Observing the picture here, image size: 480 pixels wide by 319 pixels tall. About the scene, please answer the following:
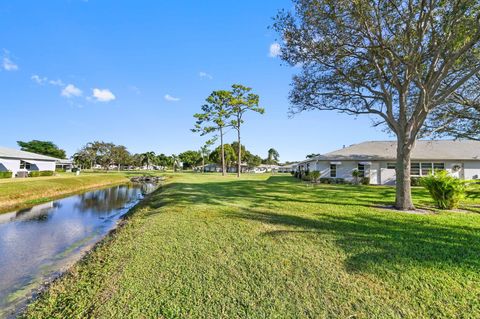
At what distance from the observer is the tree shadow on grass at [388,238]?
4.23 metres

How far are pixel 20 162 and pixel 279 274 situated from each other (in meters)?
36.6

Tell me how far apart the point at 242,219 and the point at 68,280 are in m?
4.46

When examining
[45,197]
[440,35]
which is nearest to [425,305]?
[440,35]

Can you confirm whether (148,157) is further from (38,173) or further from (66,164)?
(38,173)

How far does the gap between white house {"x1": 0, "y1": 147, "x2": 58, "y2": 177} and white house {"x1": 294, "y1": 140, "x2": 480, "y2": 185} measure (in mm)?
33475

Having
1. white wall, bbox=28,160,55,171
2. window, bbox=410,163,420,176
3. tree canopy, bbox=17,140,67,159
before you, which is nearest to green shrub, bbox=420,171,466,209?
window, bbox=410,163,420,176

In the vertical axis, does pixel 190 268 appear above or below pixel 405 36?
below

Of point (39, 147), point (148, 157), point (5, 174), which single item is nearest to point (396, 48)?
point (5, 174)

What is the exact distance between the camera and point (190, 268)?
4129 millimetres

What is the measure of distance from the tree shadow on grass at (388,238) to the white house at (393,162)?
15.6m

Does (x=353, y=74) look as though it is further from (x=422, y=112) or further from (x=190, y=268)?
(x=190, y=268)

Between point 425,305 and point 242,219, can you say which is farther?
point 242,219

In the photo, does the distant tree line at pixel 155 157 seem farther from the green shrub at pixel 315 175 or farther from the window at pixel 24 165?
the window at pixel 24 165

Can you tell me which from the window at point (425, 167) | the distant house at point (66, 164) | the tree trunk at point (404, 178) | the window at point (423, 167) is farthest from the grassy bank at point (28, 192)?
the distant house at point (66, 164)
